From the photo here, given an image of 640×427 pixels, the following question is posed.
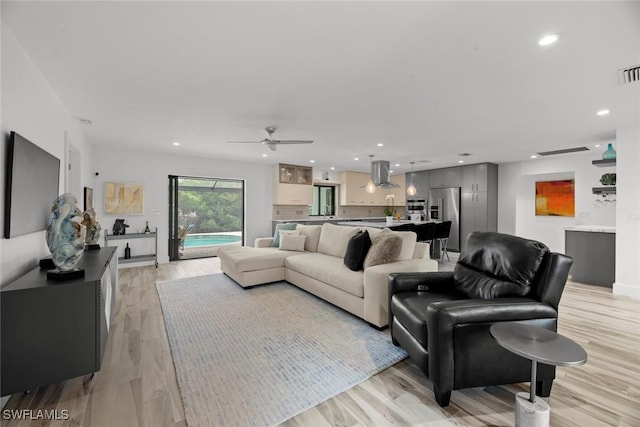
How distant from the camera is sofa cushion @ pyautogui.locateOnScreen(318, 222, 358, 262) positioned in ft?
13.9

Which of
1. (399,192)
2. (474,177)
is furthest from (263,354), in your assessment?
(399,192)

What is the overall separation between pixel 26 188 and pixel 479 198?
836cm

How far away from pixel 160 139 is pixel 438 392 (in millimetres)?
5180

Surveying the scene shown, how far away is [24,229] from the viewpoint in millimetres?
2098

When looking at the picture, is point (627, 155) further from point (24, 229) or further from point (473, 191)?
point (24, 229)

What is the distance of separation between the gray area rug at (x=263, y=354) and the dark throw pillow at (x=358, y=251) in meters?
0.58

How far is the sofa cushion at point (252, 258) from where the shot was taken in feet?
13.8

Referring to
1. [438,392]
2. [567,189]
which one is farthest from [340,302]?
[567,189]

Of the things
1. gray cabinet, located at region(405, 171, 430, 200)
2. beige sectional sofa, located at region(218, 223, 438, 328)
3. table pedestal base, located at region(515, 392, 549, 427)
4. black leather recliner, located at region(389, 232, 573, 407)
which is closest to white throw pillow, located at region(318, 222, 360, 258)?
beige sectional sofa, located at region(218, 223, 438, 328)

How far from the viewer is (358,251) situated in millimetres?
3482

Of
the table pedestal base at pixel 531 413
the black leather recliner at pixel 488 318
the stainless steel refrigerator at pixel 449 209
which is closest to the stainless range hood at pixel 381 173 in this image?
the stainless steel refrigerator at pixel 449 209

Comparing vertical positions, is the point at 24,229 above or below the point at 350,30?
below

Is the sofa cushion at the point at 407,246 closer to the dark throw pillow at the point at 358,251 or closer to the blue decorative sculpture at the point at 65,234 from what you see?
the dark throw pillow at the point at 358,251

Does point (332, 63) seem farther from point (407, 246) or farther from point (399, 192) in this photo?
point (399, 192)
